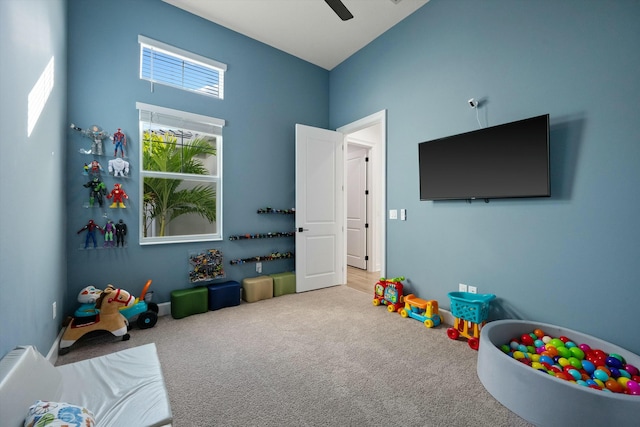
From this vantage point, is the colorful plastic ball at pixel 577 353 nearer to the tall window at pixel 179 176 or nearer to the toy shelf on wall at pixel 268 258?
the toy shelf on wall at pixel 268 258

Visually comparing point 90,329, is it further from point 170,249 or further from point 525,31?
point 525,31

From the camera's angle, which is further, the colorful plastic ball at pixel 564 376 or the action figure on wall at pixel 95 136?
the action figure on wall at pixel 95 136

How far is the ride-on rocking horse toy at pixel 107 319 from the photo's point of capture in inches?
94.5

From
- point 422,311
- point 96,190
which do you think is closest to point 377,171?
point 422,311

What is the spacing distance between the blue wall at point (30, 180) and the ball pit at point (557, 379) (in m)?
2.71

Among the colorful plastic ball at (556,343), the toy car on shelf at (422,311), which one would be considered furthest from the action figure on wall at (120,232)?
the colorful plastic ball at (556,343)

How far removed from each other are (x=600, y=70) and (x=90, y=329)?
465 cm

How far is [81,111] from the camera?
110 inches

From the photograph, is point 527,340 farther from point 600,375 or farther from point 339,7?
point 339,7

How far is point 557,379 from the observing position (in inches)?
60.1

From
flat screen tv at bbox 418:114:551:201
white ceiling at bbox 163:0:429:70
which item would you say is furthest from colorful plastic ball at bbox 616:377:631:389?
white ceiling at bbox 163:0:429:70

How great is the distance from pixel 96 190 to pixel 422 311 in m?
3.70

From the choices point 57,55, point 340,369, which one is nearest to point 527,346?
point 340,369

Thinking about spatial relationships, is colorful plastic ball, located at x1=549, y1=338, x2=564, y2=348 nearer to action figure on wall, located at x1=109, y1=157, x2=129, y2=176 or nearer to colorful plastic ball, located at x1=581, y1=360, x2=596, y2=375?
colorful plastic ball, located at x1=581, y1=360, x2=596, y2=375
